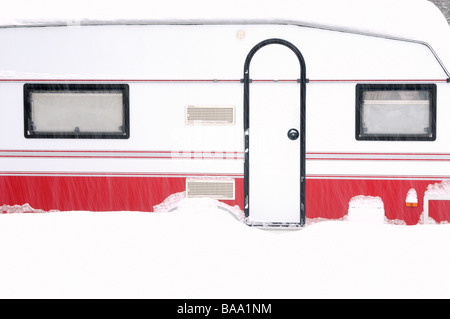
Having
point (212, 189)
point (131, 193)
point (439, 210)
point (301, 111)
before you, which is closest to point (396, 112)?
point (301, 111)

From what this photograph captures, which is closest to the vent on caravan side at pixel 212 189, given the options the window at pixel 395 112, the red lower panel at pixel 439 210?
the window at pixel 395 112

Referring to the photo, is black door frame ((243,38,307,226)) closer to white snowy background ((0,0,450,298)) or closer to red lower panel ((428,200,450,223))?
white snowy background ((0,0,450,298))

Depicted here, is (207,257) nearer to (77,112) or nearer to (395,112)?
(77,112)

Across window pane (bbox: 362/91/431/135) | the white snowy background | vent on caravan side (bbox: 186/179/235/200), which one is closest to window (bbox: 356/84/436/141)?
window pane (bbox: 362/91/431/135)

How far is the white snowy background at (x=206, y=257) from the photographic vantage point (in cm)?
417

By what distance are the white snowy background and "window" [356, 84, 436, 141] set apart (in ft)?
3.10

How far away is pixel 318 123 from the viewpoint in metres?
5.84

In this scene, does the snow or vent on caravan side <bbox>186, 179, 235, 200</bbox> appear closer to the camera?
the snow

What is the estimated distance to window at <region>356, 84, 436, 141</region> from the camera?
5727 mm

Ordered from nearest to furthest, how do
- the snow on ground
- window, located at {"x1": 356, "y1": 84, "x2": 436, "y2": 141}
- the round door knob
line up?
the snow on ground → window, located at {"x1": 356, "y1": 84, "x2": 436, "y2": 141} → the round door knob

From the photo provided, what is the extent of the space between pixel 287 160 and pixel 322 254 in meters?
1.35

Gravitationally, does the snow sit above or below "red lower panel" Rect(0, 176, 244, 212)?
below

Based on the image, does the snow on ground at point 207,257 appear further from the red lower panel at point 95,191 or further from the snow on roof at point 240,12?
the snow on roof at point 240,12

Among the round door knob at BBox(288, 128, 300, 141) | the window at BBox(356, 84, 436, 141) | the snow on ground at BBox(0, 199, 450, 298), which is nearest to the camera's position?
the snow on ground at BBox(0, 199, 450, 298)
